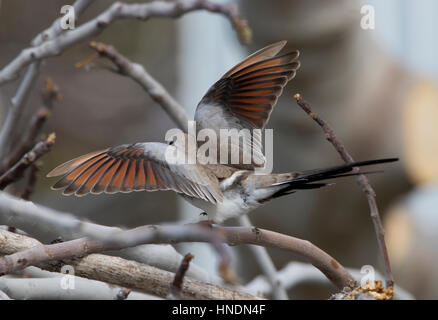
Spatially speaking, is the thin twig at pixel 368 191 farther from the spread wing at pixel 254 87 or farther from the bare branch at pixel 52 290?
the bare branch at pixel 52 290

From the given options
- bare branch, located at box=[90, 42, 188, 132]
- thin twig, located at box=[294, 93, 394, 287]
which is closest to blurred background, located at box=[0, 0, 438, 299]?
bare branch, located at box=[90, 42, 188, 132]

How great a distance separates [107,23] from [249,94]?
232 millimetres

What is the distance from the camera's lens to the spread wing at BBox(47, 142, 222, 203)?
0.82 metres

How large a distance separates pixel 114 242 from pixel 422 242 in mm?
1701

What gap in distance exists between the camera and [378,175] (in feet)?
6.09

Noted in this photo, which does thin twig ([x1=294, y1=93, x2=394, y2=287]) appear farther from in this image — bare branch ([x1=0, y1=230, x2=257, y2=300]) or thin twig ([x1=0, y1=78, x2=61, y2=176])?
thin twig ([x1=0, y1=78, x2=61, y2=176])

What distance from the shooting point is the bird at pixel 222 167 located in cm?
82

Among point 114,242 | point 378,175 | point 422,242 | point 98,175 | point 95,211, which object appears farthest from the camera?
point 95,211

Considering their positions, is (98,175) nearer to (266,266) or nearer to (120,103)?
(266,266)

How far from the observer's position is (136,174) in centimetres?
85

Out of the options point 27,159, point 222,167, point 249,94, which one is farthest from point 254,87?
point 27,159

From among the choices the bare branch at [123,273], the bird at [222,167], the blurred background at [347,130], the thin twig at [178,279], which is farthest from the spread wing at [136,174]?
the blurred background at [347,130]

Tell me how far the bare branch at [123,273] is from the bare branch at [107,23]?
0.90 feet

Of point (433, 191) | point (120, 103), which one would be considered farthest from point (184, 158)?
point (120, 103)
